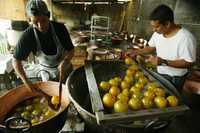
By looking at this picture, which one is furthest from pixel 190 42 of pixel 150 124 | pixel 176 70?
pixel 150 124

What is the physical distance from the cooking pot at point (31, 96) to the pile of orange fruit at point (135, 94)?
1.31 feet

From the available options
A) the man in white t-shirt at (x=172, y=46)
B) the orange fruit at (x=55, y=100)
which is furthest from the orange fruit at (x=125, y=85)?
the orange fruit at (x=55, y=100)

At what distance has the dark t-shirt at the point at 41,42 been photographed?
201 centimetres

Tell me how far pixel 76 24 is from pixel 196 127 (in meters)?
4.60

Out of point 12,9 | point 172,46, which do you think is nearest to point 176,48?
point 172,46

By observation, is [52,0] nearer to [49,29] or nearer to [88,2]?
[88,2]

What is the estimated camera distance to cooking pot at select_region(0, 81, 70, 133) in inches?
52.9

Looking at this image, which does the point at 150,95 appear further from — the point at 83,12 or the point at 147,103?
the point at 83,12

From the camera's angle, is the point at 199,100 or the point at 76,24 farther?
the point at 76,24

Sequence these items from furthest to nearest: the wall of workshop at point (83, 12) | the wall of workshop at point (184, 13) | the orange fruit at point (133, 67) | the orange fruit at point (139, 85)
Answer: the wall of workshop at point (83, 12), the wall of workshop at point (184, 13), the orange fruit at point (133, 67), the orange fruit at point (139, 85)

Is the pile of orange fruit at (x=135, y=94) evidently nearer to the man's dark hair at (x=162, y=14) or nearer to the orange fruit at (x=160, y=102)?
the orange fruit at (x=160, y=102)

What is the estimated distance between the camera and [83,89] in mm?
1941

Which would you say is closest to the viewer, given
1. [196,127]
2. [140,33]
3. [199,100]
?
[196,127]

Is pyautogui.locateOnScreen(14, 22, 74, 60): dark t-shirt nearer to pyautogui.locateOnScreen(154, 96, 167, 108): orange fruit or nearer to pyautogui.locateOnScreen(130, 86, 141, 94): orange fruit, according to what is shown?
pyautogui.locateOnScreen(130, 86, 141, 94): orange fruit
